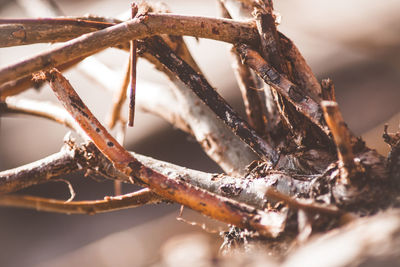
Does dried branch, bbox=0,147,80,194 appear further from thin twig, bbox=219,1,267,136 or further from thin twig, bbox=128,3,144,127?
thin twig, bbox=219,1,267,136

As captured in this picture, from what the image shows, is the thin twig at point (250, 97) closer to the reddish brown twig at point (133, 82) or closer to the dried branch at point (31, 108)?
the reddish brown twig at point (133, 82)

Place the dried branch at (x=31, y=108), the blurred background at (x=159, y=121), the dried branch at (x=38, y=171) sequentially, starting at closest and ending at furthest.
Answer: the dried branch at (x=38, y=171), the dried branch at (x=31, y=108), the blurred background at (x=159, y=121)

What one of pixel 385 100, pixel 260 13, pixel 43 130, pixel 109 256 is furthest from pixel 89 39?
pixel 43 130

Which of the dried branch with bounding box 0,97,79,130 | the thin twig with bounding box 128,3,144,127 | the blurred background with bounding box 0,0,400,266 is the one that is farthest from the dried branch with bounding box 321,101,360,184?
the blurred background with bounding box 0,0,400,266

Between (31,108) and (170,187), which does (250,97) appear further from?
(31,108)

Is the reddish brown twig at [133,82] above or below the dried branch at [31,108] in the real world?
below

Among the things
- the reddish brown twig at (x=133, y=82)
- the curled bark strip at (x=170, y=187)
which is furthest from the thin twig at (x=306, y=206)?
the reddish brown twig at (x=133, y=82)
